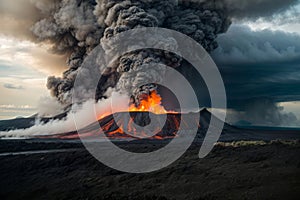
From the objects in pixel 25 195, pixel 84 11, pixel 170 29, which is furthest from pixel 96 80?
pixel 25 195

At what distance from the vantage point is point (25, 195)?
24.4 meters

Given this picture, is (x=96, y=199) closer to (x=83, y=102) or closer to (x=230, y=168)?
(x=230, y=168)

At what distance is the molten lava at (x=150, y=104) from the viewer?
7356 centimetres

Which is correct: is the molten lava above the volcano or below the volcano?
above

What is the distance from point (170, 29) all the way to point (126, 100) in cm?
2018

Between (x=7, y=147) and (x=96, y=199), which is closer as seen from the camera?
(x=96, y=199)

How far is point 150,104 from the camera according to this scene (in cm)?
7512

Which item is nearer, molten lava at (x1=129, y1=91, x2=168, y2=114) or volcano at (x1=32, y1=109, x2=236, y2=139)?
volcano at (x1=32, y1=109, x2=236, y2=139)

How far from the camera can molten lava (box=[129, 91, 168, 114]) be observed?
7356 cm

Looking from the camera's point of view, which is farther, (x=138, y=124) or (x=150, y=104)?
(x=150, y=104)

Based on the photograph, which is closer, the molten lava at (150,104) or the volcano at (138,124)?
the volcano at (138,124)

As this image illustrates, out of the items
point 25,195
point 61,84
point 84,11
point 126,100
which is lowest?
point 25,195

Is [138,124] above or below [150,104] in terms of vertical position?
below

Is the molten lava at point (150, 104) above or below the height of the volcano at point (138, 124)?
above
